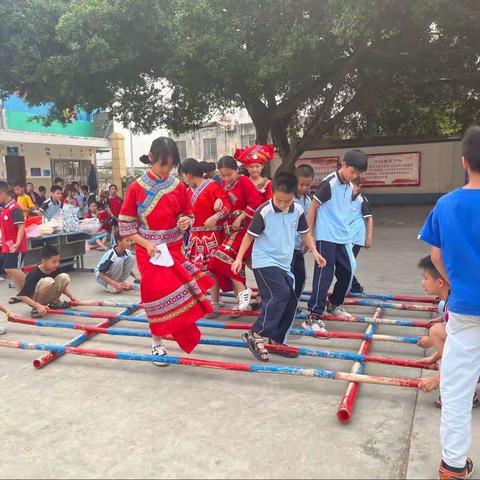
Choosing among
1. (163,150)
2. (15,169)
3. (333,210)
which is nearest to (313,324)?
(333,210)

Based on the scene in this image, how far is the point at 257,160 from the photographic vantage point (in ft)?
14.6

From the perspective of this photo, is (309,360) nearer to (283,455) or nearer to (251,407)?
(251,407)

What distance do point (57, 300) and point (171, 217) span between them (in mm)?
2421

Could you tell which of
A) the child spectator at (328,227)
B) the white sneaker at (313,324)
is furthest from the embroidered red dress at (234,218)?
the white sneaker at (313,324)

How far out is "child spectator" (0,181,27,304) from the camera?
5.67m

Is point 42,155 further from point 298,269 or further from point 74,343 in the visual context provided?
point 298,269

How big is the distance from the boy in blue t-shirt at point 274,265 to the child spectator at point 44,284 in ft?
7.56

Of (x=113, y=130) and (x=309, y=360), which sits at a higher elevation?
(x=113, y=130)

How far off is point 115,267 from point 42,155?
13755mm

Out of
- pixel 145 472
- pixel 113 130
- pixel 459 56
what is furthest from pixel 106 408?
pixel 113 130

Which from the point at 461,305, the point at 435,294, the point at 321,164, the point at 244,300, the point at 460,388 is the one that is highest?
the point at 321,164

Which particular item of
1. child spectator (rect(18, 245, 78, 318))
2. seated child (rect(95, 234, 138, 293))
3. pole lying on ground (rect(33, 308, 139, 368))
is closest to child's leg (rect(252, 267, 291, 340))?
pole lying on ground (rect(33, 308, 139, 368))

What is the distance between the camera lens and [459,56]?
1129 cm

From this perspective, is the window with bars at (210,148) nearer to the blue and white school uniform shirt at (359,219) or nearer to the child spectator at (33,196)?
the child spectator at (33,196)
